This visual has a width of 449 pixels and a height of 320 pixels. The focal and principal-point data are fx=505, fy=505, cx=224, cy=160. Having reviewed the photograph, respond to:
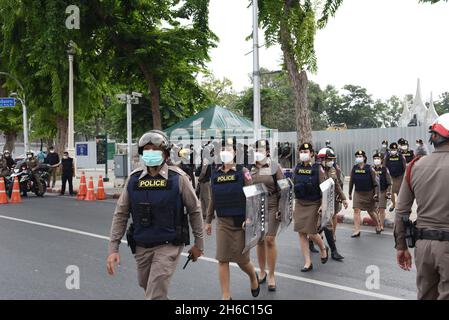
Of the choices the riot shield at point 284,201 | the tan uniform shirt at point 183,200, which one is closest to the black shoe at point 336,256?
the riot shield at point 284,201

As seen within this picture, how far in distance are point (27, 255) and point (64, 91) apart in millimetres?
17594

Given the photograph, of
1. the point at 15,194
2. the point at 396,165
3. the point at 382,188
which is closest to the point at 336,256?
the point at 382,188

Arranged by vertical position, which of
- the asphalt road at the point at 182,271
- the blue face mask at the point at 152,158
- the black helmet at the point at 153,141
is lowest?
the asphalt road at the point at 182,271

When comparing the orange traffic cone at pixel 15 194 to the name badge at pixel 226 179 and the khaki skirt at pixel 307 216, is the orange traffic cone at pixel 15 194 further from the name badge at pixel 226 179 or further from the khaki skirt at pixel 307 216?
the name badge at pixel 226 179

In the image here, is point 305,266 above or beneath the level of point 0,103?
beneath

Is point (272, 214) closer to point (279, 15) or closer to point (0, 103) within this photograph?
point (279, 15)

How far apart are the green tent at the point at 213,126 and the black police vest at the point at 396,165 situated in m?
8.49

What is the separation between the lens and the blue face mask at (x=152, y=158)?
420 centimetres

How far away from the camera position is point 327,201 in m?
7.14

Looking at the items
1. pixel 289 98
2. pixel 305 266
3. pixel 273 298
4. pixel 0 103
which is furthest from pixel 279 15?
pixel 289 98

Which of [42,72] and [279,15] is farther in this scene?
[42,72]

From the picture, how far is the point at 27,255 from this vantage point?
7.77m

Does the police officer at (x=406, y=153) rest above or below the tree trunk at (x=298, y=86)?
below

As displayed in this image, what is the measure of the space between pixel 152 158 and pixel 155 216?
48 cm
